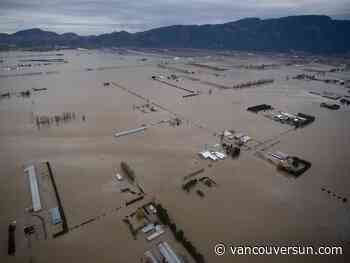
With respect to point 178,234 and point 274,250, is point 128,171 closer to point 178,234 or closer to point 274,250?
point 178,234

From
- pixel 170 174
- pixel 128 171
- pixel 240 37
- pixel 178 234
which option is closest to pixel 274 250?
pixel 178 234

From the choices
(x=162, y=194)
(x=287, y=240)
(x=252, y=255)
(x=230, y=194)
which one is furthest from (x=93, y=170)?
(x=287, y=240)

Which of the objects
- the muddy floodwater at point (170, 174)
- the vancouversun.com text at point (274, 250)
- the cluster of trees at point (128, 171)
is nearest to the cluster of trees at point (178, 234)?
the muddy floodwater at point (170, 174)

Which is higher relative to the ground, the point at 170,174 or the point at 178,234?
the point at 170,174

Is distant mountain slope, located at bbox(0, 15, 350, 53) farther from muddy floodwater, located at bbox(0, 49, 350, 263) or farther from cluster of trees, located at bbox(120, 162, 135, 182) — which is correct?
cluster of trees, located at bbox(120, 162, 135, 182)

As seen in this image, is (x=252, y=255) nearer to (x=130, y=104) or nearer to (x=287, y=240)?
(x=287, y=240)
